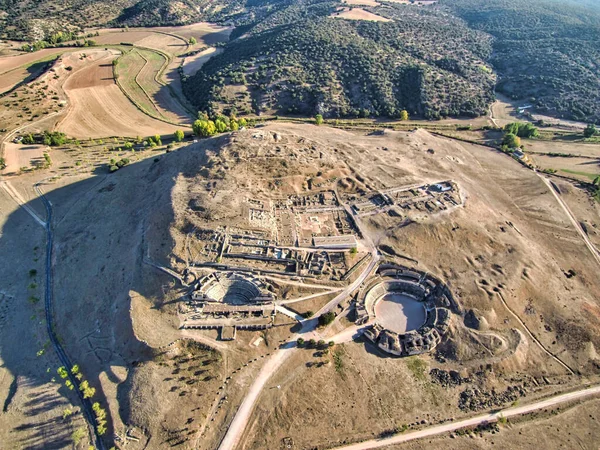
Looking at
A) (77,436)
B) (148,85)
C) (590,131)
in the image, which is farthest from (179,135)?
(590,131)

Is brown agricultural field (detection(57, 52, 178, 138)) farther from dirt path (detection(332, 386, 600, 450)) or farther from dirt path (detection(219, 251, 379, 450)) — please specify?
dirt path (detection(332, 386, 600, 450))

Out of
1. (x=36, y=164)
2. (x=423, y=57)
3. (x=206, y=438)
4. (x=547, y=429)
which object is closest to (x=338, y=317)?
(x=206, y=438)

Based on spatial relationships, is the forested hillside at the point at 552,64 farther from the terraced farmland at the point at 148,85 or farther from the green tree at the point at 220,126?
the terraced farmland at the point at 148,85

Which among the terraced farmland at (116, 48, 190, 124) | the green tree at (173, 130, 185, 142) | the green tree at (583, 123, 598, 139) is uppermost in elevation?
the terraced farmland at (116, 48, 190, 124)

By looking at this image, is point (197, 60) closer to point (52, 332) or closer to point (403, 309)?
point (52, 332)

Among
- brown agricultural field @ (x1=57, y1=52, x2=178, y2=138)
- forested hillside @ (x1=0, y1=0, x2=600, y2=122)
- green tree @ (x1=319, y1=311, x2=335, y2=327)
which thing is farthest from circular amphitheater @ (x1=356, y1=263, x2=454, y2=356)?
brown agricultural field @ (x1=57, y1=52, x2=178, y2=138)
